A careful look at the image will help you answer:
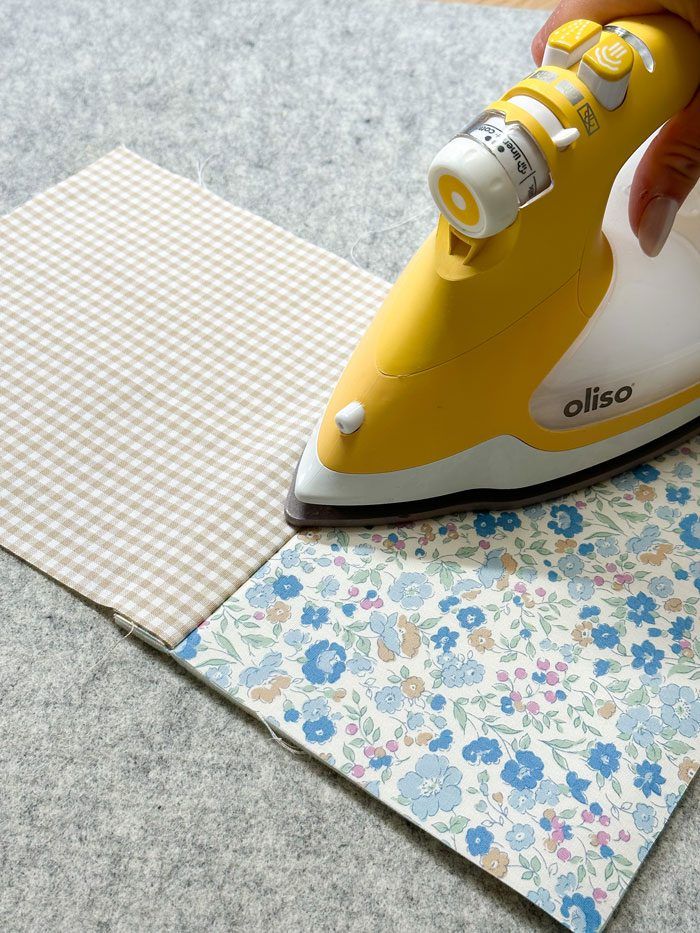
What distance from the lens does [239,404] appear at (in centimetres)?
111

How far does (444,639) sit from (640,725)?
184 millimetres

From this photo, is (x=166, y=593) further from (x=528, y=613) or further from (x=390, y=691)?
(x=528, y=613)

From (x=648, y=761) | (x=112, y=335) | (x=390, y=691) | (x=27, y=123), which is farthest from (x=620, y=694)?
(x=27, y=123)

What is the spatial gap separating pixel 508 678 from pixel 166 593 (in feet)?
1.06

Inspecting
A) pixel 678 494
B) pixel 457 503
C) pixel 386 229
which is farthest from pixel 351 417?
pixel 386 229

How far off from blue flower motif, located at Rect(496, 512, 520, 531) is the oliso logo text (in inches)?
4.5

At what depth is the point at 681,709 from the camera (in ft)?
2.92

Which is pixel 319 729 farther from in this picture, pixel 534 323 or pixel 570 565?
pixel 534 323

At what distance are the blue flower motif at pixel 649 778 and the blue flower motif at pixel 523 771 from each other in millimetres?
82

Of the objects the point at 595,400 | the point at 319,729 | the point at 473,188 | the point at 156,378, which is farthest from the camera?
the point at 156,378

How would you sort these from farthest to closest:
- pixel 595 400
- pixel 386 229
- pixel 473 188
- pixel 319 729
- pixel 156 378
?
pixel 386 229 → pixel 156 378 → pixel 595 400 → pixel 319 729 → pixel 473 188

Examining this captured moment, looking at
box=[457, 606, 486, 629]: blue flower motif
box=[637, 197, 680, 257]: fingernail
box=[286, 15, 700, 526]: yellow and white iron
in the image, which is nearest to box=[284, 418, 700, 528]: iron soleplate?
box=[286, 15, 700, 526]: yellow and white iron

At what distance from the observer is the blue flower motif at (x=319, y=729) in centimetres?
87

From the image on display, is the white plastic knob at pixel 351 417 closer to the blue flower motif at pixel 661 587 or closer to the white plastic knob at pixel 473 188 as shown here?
the white plastic knob at pixel 473 188
